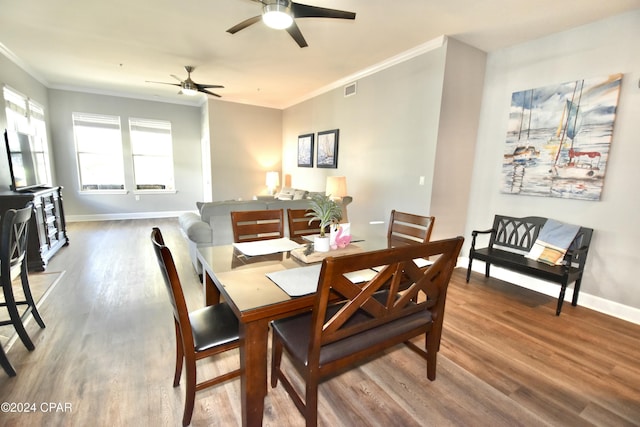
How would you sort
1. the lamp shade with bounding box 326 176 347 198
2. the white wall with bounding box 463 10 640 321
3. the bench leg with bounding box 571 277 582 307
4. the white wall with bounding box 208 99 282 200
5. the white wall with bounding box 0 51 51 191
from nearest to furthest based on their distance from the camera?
the white wall with bounding box 463 10 640 321
the bench leg with bounding box 571 277 582 307
the white wall with bounding box 0 51 51 191
the lamp shade with bounding box 326 176 347 198
the white wall with bounding box 208 99 282 200

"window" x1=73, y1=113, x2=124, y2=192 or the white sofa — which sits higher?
"window" x1=73, y1=113, x2=124, y2=192

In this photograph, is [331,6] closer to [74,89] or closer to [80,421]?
[80,421]

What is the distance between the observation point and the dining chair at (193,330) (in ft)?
3.86

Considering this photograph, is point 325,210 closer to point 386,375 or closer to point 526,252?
point 386,375

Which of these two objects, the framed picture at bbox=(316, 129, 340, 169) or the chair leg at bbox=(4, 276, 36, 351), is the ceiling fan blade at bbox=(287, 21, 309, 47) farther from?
the chair leg at bbox=(4, 276, 36, 351)

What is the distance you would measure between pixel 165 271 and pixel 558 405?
2185 mm

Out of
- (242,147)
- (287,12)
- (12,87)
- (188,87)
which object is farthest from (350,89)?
(12,87)

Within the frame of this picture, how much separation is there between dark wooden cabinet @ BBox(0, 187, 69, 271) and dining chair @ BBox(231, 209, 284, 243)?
9.22 ft

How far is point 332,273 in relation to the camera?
98cm

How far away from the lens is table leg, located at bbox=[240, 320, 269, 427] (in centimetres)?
114

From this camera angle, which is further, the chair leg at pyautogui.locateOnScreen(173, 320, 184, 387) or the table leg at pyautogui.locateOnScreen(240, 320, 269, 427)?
the chair leg at pyautogui.locateOnScreen(173, 320, 184, 387)

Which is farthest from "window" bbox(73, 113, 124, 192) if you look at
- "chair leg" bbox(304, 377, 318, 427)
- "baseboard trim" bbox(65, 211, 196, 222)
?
"chair leg" bbox(304, 377, 318, 427)

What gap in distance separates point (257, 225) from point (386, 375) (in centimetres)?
133

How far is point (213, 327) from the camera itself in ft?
4.65
